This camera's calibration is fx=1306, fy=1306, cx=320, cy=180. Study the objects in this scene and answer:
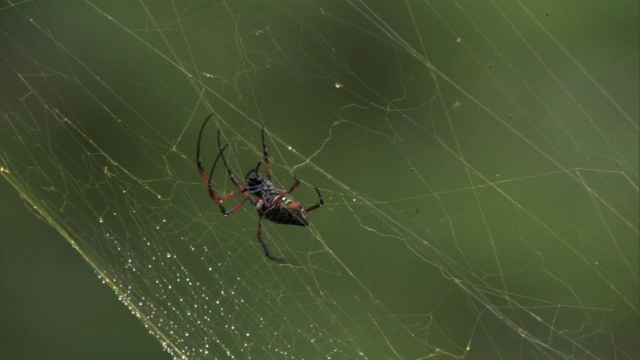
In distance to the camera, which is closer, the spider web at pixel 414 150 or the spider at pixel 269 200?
the spider at pixel 269 200

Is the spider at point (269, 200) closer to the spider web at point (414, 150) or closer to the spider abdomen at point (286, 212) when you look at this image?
the spider abdomen at point (286, 212)

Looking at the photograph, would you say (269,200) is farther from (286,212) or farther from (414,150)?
(414,150)

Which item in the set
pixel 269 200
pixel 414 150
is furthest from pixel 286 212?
pixel 414 150

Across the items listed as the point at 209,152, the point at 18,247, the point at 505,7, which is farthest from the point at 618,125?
the point at 18,247

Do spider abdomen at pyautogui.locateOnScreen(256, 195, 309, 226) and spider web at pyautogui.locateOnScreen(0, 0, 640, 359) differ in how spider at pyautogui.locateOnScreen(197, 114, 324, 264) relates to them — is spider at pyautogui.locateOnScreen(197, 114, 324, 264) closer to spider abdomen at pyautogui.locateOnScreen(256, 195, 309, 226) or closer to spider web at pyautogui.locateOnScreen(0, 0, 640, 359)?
spider abdomen at pyautogui.locateOnScreen(256, 195, 309, 226)

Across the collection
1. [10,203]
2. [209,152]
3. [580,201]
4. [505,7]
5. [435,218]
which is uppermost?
[10,203]

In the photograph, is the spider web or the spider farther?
the spider web

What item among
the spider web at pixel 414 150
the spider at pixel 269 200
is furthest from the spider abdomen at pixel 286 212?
the spider web at pixel 414 150

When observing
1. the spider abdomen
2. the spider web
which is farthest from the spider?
the spider web

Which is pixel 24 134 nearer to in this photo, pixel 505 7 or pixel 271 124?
pixel 271 124

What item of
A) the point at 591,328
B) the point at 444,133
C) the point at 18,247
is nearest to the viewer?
the point at 591,328

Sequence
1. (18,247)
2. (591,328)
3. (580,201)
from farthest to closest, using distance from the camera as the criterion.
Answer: (18,247) < (580,201) < (591,328)
